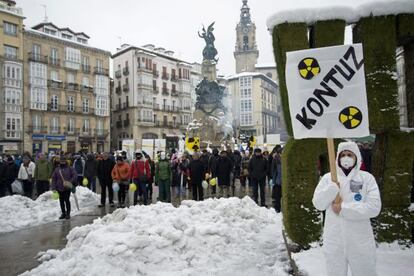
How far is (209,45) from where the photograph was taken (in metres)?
36.3

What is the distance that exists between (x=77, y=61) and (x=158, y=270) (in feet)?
168

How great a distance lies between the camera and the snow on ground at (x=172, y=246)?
224 inches

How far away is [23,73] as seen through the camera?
4509 centimetres

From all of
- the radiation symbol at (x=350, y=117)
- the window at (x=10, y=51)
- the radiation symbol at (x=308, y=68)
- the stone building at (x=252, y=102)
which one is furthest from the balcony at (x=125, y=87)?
the radiation symbol at (x=350, y=117)

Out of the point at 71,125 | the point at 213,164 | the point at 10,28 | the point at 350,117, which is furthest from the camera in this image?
the point at 71,125

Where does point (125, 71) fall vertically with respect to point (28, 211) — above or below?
above

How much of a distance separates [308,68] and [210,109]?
2868cm

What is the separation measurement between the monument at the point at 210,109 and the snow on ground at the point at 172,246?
19.3 m

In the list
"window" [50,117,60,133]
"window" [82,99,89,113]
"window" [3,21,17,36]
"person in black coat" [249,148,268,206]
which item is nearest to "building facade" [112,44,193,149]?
"window" [82,99,89,113]

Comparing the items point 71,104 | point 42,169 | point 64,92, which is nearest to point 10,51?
point 64,92

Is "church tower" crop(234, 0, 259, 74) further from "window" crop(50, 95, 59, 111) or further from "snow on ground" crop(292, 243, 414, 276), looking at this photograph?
"snow on ground" crop(292, 243, 414, 276)

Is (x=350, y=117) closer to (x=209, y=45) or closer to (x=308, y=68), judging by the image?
(x=308, y=68)

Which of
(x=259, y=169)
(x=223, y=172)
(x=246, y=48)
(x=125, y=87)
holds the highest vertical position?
(x=246, y=48)

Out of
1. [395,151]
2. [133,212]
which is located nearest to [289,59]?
[395,151]
